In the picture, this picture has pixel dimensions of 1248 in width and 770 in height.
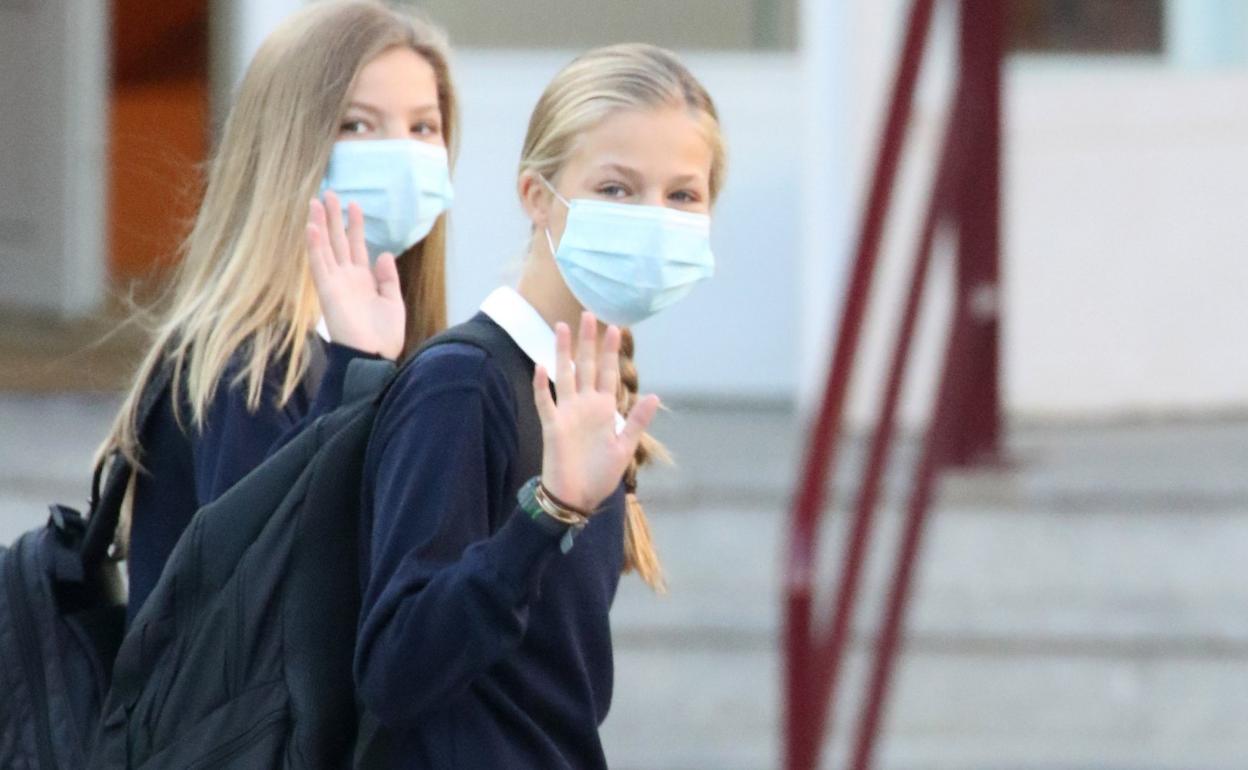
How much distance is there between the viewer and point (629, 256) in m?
1.58

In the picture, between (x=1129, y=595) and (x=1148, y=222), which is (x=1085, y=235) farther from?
(x=1129, y=595)

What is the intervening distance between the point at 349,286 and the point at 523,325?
163mm

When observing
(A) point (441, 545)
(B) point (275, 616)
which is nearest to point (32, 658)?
(B) point (275, 616)

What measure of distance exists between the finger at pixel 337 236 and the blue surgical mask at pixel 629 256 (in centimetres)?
17

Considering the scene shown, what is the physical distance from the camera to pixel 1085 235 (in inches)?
213

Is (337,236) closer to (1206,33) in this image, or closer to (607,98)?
(607,98)

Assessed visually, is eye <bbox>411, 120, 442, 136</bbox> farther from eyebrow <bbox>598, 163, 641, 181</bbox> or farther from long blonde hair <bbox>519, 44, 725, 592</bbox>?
eyebrow <bbox>598, 163, 641, 181</bbox>

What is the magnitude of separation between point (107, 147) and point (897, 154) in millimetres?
4813

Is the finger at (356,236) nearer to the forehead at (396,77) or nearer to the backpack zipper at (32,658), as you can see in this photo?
the forehead at (396,77)

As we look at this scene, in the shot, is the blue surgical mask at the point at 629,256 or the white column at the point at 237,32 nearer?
the blue surgical mask at the point at 629,256

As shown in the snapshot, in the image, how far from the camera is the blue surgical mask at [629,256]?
157 centimetres

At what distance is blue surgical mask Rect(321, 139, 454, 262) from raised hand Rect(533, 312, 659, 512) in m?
0.36

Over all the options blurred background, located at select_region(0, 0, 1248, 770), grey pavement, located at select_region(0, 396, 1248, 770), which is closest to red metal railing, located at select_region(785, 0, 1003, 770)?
blurred background, located at select_region(0, 0, 1248, 770)

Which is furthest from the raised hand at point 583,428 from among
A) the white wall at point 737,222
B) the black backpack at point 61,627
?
the white wall at point 737,222
